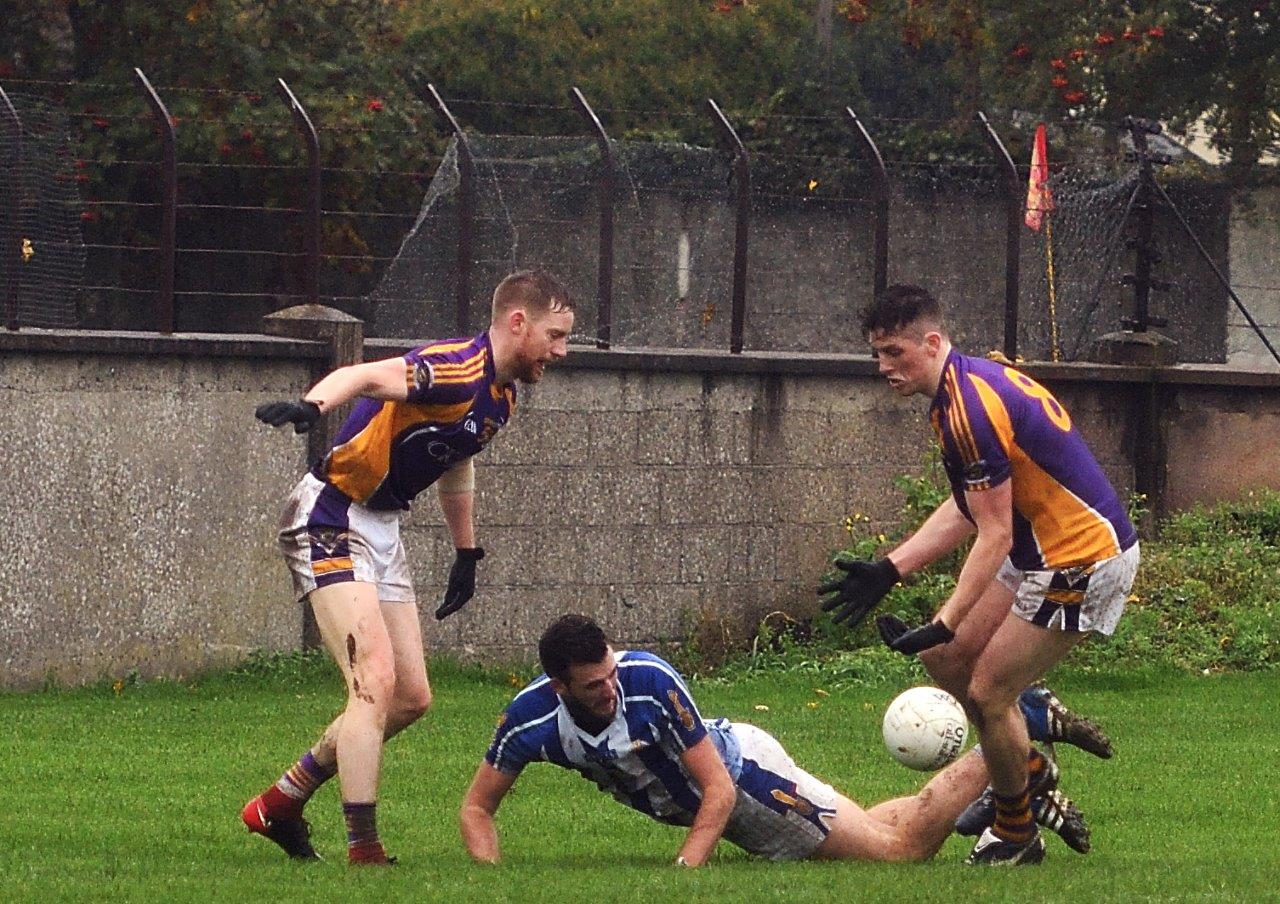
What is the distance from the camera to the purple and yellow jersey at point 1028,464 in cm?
777

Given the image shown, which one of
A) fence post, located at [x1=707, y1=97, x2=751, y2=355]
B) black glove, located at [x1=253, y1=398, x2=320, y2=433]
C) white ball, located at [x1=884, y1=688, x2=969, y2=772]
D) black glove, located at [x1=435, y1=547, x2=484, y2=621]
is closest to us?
black glove, located at [x1=253, y1=398, x2=320, y2=433]

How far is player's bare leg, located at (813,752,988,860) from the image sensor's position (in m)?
8.32

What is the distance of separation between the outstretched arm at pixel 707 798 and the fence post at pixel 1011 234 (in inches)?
350

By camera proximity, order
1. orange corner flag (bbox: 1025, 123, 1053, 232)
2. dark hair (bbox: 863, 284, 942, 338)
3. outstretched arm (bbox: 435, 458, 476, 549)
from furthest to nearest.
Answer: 1. orange corner flag (bbox: 1025, 123, 1053, 232)
2. outstretched arm (bbox: 435, 458, 476, 549)
3. dark hair (bbox: 863, 284, 942, 338)

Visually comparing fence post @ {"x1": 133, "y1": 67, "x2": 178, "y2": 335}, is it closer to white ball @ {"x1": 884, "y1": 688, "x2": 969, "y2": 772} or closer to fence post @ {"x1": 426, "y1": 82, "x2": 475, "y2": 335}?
fence post @ {"x1": 426, "y1": 82, "x2": 475, "y2": 335}

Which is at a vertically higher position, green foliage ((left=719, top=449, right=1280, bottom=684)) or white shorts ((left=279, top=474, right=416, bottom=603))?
white shorts ((left=279, top=474, right=416, bottom=603))

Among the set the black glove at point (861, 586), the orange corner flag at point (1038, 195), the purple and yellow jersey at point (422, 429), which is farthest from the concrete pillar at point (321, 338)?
the black glove at point (861, 586)

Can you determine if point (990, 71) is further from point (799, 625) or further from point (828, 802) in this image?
point (828, 802)

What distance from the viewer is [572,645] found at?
7.47m

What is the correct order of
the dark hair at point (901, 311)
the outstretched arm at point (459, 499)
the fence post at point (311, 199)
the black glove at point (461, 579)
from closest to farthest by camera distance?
the dark hair at point (901, 311) < the outstretched arm at point (459, 499) < the black glove at point (461, 579) < the fence post at point (311, 199)

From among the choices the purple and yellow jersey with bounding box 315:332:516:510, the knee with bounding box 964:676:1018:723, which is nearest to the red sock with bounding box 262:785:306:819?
the purple and yellow jersey with bounding box 315:332:516:510

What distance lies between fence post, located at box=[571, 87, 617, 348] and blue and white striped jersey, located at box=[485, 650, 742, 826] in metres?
7.06

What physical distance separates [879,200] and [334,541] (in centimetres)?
814

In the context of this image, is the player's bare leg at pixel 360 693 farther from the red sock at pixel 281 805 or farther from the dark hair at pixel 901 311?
the dark hair at pixel 901 311
